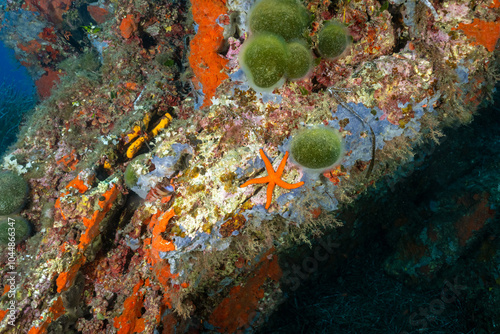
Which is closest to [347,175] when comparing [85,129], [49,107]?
[85,129]

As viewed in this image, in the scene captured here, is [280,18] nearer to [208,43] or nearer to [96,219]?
[208,43]

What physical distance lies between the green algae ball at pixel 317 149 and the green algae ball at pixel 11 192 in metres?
5.88

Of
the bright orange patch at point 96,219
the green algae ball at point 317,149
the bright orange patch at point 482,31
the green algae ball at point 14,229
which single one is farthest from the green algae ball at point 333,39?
the green algae ball at point 14,229

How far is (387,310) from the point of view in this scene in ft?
16.7

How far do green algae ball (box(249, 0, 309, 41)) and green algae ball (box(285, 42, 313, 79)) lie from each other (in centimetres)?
16

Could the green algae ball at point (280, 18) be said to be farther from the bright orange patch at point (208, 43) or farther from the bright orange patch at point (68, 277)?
the bright orange patch at point (68, 277)

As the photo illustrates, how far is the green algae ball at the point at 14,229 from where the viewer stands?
184 inches

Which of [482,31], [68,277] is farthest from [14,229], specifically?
[482,31]

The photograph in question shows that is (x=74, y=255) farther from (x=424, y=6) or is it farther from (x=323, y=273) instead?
(x=424, y=6)

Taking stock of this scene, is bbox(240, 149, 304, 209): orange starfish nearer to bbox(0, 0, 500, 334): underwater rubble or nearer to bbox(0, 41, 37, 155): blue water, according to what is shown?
bbox(0, 0, 500, 334): underwater rubble

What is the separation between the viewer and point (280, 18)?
2.84 meters

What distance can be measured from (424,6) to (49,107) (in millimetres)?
7976

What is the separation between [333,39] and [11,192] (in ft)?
22.1

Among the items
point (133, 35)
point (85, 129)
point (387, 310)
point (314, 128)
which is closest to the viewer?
point (314, 128)
